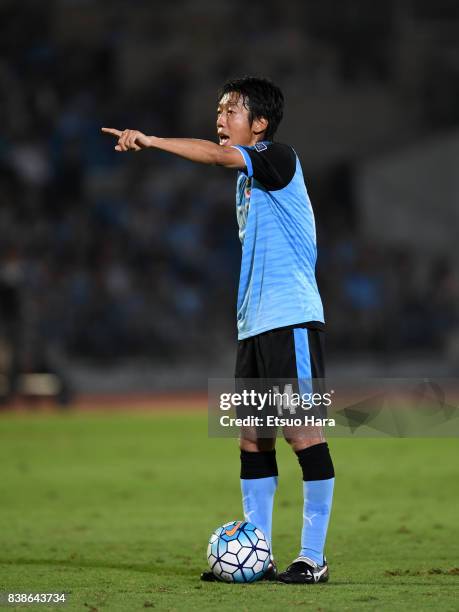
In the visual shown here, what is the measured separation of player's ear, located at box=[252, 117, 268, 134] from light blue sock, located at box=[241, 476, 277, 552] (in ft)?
5.52

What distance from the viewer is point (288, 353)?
5.34m

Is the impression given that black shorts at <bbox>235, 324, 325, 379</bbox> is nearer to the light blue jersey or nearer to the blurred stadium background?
the light blue jersey

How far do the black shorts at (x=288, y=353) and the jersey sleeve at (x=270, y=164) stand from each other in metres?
0.69

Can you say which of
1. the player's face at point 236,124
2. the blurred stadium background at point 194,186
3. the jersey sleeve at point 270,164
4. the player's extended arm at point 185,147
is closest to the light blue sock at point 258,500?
the jersey sleeve at point 270,164

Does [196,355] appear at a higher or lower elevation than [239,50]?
lower

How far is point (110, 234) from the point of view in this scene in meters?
21.7

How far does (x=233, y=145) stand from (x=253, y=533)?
185 centimetres

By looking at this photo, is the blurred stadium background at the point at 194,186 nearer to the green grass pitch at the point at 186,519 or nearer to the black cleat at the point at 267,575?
the green grass pitch at the point at 186,519

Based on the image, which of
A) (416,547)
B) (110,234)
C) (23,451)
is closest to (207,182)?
(110,234)

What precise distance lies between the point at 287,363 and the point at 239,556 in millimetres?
914

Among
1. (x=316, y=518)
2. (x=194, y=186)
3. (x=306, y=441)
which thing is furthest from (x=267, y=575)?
(x=194, y=186)

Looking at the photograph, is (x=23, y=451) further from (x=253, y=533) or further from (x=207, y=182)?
(x=207, y=182)

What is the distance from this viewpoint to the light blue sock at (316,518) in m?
5.33

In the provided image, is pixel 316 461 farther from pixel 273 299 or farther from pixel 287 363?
pixel 273 299
